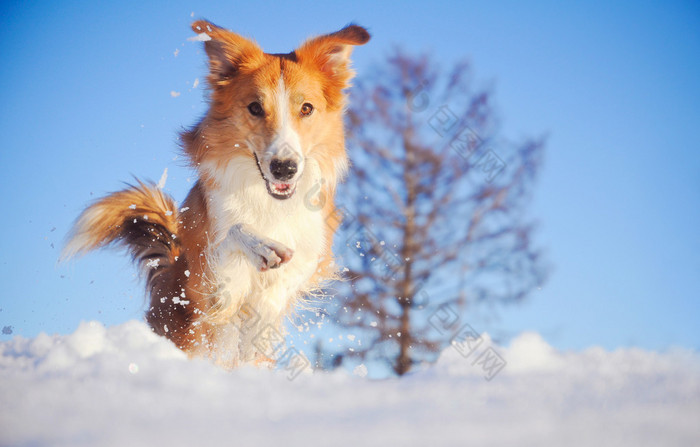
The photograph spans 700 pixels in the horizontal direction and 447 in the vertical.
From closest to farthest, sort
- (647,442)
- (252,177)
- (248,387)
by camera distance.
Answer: (647,442) < (248,387) < (252,177)

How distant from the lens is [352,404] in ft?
7.25

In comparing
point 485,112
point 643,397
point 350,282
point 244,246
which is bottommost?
point 643,397

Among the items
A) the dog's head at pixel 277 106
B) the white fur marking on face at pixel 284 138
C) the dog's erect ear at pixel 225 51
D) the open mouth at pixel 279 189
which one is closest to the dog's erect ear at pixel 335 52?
the dog's head at pixel 277 106

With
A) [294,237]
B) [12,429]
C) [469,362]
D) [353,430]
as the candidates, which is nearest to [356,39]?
[294,237]

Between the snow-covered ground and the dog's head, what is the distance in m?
1.44

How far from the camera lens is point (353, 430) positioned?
77.6 inches

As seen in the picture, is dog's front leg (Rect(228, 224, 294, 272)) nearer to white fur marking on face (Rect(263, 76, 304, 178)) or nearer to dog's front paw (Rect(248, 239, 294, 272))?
dog's front paw (Rect(248, 239, 294, 272))

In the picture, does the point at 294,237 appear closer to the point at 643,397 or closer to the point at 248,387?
the point at 248,387

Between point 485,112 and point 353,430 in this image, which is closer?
point 353,430

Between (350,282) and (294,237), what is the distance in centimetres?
278

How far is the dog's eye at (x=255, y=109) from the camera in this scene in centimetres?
362

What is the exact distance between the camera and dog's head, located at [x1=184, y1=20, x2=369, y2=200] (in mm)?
3521

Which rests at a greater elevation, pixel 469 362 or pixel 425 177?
pixel 425 177

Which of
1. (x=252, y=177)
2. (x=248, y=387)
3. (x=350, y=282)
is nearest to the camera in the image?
(x=248, y=387)
